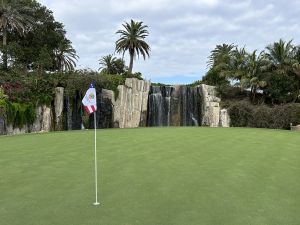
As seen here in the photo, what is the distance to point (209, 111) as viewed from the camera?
3194cm

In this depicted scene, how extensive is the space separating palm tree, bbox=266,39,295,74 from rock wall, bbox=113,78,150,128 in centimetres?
1214

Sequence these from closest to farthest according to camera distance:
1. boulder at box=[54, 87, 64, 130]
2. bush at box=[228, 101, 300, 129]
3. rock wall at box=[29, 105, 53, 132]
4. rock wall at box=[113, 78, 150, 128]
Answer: rock wall at box=[29, 105, 53, 132] → boulder at box=[54, 87, 64, 130] → bush at box=[228, 101, 300, 129] → rock wall at box=[113, 78, 150, 128]

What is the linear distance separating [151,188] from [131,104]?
23183mm

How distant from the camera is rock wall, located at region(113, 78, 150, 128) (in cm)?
2902

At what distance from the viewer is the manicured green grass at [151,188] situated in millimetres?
5203

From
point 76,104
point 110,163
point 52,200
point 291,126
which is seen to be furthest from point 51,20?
point 52,200

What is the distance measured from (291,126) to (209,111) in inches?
297

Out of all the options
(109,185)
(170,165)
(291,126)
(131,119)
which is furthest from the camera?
(131,119)

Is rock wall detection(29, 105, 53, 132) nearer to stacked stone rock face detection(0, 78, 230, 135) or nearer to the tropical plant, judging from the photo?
stacked stone rock face detection(0, 78, 230, 135)

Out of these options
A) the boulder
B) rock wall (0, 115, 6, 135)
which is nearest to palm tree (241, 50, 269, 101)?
the boulder

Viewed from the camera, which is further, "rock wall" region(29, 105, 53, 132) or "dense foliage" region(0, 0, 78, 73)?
"dense foliage" region(0, 0, 78, 73)

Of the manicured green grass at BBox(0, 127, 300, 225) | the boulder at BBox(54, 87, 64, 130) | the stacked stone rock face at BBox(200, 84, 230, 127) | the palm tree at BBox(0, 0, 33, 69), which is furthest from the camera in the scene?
the palm tree at BBox(0, 0, 33, 69)

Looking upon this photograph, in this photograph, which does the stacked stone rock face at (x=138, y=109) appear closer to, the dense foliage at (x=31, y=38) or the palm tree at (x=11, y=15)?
the dense foliage at (x=31, y=38)

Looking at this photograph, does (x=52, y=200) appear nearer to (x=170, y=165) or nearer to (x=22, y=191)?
(x=22, y=191)
